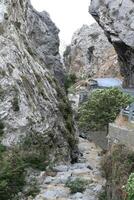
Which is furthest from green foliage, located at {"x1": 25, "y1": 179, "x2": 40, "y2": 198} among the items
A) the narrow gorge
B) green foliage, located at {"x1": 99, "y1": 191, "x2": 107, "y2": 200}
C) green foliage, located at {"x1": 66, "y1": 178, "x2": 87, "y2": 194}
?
green foliage, located at {"x1": 99, "y1": 191, "x2": 107, "y2": 200}

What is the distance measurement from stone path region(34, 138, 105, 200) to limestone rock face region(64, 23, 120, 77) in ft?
212

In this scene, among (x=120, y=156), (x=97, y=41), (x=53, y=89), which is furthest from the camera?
(x=97, y=41)

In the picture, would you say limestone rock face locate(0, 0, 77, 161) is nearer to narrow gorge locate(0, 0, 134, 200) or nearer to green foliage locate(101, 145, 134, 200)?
narrow gorge locate(0, 0, 134, 200)

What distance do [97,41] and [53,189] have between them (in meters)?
93.5

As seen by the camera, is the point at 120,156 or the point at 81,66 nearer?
the point at 120,156

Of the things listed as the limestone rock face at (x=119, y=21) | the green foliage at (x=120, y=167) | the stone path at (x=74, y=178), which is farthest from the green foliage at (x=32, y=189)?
the limestone rock face at (x=119, y=21)

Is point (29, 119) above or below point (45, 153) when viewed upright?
above

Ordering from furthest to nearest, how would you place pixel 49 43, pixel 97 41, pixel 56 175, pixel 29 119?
pixel 97 41, pixel 49 43, pixel 29 119, pixel 56 175

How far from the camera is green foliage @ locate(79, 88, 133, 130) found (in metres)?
53.2

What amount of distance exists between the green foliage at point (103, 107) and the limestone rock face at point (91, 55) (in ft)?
213

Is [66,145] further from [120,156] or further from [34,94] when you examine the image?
[120,156]

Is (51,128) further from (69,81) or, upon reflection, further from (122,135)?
(69,81)

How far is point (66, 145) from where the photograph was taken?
54.3 metres

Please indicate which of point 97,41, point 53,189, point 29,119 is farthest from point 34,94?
point 97,41
